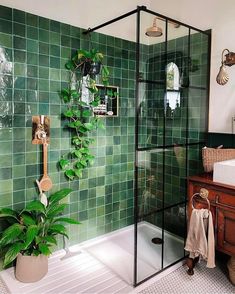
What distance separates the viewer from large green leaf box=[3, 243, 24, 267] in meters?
1.88

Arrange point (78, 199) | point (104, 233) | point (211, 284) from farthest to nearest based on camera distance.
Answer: point (104, 233) → point (78, 199) → point (211, 284)

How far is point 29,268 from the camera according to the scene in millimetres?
2033

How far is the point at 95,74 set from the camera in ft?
8.13

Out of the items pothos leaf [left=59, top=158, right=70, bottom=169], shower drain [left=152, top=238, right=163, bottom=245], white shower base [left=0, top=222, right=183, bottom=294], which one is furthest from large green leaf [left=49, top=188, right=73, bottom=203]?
shower drain [left=152, top=238, right=163, bottom=245]

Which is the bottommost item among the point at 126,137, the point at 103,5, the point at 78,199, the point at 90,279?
the point at 90,279

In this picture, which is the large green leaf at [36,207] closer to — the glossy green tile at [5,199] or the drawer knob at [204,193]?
the glossy green tile at [5,199]

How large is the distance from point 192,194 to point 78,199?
1099mm

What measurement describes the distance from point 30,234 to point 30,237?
25 millimetres

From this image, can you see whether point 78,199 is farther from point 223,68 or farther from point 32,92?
point 223,68

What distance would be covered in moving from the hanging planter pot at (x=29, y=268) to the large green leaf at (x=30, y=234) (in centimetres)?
21

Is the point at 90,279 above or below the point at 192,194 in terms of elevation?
below

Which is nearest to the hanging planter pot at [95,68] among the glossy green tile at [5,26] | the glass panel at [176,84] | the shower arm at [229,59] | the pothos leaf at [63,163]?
the glass panel at [176,84]

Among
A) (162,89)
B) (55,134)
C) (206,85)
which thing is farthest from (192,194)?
(55,134)

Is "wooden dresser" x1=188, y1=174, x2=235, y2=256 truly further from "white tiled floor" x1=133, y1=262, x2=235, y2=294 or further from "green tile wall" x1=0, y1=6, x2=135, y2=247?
"green tile wall" x1=0, y1=6, x2=135, y2=247
